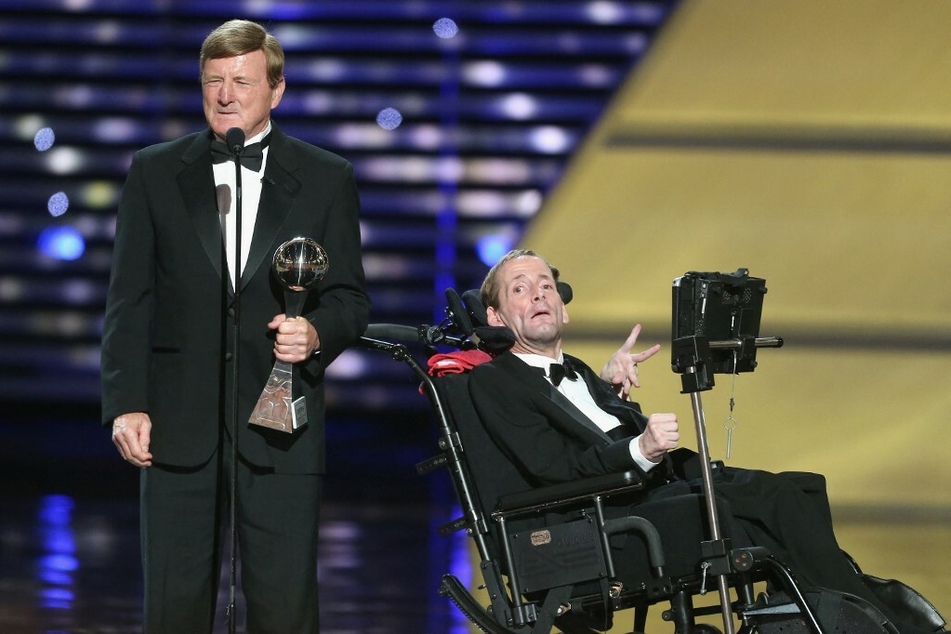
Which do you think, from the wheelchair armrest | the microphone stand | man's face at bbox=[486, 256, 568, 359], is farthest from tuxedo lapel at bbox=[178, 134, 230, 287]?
man's face at bbox=[486, 256, 568, 359]

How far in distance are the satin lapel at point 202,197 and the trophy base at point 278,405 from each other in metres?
0.22

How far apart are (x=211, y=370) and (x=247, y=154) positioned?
0.41 metres

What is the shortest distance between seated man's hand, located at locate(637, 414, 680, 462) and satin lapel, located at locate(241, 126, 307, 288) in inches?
33.8

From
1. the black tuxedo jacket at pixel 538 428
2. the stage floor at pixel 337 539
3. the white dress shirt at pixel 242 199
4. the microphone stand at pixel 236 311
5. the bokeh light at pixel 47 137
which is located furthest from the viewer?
the bokeh light at pixel 47 137

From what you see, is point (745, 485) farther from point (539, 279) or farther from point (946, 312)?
point (946, 312)

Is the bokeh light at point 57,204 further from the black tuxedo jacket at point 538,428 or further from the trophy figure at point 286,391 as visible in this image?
the trophy figure at point 286,391

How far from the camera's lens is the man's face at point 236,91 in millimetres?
2438

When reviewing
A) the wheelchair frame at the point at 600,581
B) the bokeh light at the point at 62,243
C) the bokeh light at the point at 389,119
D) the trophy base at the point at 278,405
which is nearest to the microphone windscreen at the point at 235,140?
the trophy base at the point at 278,405

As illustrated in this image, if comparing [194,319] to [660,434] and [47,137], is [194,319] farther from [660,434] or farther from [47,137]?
[47,137]

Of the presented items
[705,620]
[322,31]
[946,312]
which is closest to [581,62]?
[322,31]

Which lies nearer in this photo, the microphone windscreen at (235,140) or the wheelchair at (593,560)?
the microphone windscreen at (235,140)

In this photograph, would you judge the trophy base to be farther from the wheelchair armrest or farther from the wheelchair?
the wheelchair armrest

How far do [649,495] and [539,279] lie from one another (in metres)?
0.59

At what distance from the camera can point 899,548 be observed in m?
5.09
